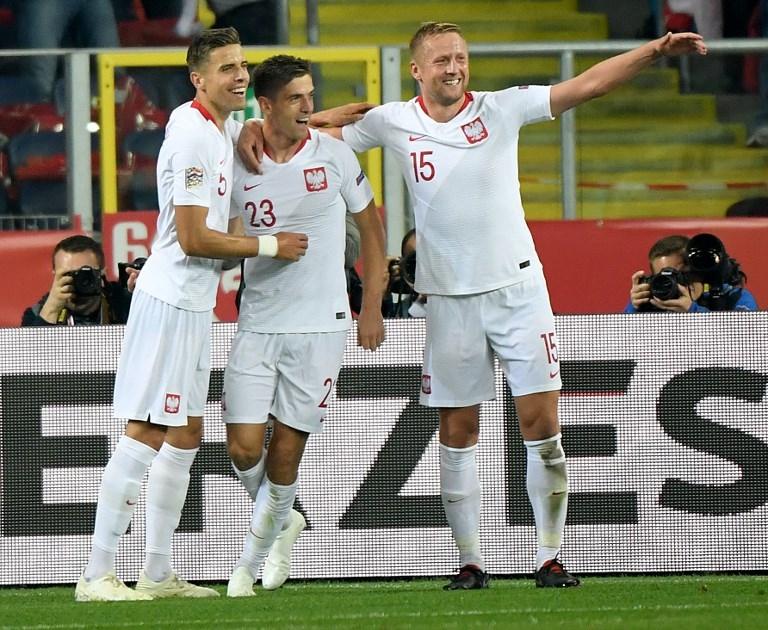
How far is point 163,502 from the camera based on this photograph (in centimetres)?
653

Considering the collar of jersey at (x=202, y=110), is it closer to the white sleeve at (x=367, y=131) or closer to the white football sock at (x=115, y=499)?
the white sleeve at (x=367, y=131)

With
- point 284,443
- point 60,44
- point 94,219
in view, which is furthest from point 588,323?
point 60,44

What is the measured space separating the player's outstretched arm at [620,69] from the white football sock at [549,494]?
129 centimetres

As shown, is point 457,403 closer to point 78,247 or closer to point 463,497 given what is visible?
point 463,497

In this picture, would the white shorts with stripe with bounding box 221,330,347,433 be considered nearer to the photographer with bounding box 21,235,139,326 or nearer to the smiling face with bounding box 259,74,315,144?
the smiling face with bounding box 259,74,315,144

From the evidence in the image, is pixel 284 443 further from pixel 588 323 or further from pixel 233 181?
pixel 588 323

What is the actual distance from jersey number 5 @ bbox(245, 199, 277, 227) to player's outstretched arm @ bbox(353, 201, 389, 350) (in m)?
0.38

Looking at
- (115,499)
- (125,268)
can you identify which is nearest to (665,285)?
(125,268)

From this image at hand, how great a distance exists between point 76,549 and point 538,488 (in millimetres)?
2156

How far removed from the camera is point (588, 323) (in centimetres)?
758

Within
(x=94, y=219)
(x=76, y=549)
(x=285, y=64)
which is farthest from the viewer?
(x=94, y=219)

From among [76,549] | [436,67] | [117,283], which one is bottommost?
[76,549]

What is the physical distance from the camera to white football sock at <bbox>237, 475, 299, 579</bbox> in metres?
6.61

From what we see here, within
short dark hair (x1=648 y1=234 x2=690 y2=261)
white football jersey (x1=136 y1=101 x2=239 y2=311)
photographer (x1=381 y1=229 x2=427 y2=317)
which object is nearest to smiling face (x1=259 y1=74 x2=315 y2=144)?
white football jersey (x1=136 y1=101 x2=239 y2=311)
